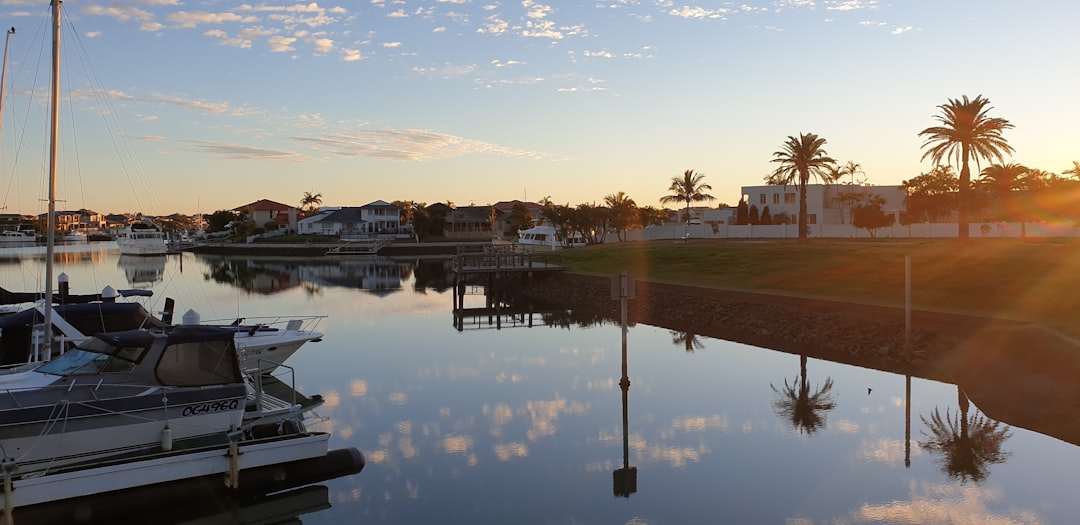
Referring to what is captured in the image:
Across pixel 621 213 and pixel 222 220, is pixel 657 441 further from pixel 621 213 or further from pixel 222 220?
pixel 222 220

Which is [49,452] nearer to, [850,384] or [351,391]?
[351,391]

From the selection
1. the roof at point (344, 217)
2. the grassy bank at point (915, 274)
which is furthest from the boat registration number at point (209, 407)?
the roof at point (344, 217)

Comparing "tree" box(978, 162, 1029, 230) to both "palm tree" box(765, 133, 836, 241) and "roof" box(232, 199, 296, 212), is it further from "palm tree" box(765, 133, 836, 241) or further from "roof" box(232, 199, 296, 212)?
"roof" box(232, 199, 296, 212)

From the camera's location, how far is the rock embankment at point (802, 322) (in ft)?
95.3

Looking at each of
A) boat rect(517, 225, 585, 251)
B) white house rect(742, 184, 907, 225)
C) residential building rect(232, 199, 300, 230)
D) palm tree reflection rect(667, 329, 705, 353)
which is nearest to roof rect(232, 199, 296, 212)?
residential building rect(232, 199, 300, 230)

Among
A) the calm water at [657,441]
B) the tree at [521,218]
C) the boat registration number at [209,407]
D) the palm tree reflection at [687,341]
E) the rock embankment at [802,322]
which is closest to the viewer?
the calm water at [657,441]

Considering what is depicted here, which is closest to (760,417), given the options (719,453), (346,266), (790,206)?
(719,453)

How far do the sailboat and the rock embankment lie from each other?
70.7ft

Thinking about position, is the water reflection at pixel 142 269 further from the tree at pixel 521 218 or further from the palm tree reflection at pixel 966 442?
the palm tree reflection at pixel 966 442

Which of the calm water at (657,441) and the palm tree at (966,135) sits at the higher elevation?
the palm tree at (966,135)

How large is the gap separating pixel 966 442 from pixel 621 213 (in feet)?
316

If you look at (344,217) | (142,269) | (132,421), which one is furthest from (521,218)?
(132,421)

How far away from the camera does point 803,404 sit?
79.5 ft

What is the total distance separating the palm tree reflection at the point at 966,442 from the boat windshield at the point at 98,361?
18.0 metres
